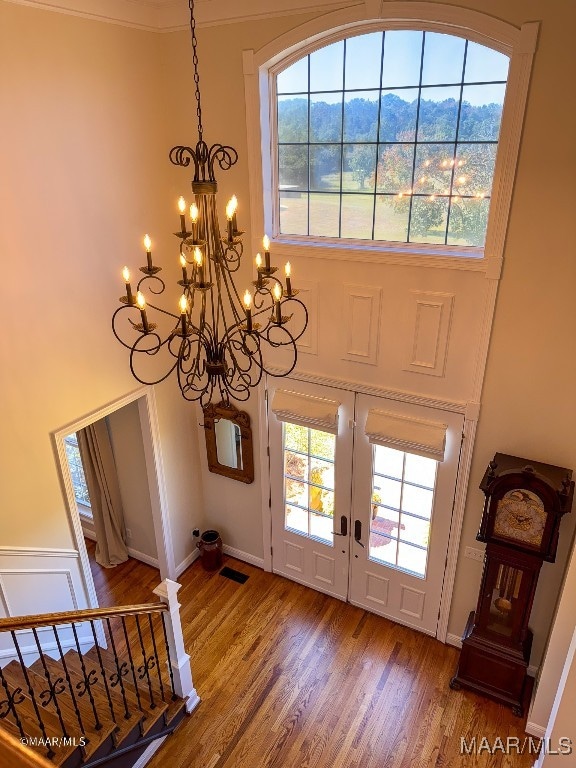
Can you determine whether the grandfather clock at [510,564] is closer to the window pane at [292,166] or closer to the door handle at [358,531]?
the door handle at [358,531]

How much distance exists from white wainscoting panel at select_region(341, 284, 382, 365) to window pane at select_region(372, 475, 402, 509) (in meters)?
1.11

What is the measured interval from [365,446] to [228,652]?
2.29 metres

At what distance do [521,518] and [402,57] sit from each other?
333 cm

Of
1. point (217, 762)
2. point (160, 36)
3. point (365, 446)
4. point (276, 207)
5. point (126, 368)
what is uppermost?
point (160, 36)

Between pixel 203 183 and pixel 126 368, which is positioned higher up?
pixel 203 183

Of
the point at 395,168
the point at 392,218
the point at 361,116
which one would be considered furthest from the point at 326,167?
the point at 392,218

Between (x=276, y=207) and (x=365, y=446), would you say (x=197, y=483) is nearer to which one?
(x=365, y=446)

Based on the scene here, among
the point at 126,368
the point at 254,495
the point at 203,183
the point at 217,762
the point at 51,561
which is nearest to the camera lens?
→ the point at 203,183

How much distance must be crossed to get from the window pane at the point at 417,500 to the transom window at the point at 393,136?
207cm

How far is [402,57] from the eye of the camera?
12.2ft

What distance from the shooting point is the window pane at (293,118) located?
165 inches

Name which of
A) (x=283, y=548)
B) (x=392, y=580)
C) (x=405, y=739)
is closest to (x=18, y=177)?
(x=283, y=548)

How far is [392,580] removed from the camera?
200 inches

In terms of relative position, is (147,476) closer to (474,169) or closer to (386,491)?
(386,491)
